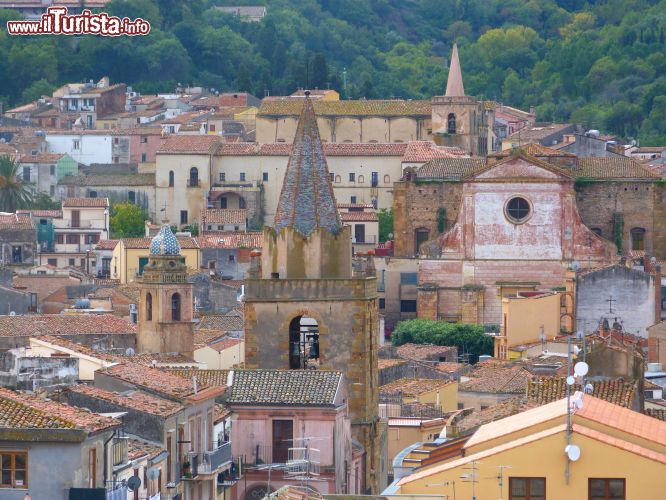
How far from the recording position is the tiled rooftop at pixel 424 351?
8319 cm

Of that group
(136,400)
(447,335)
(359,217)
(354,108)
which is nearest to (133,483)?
(136,400)

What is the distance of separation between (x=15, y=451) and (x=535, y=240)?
6899cm

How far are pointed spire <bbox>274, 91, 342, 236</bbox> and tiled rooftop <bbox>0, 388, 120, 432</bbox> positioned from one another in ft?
54.2

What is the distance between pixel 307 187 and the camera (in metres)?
52.5

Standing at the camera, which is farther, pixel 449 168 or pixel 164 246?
pixel 449 168

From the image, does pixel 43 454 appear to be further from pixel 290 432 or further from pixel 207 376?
pixel 207 376

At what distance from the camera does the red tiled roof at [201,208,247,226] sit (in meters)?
124

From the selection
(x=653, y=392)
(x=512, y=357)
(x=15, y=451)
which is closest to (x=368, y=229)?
(x=512, y=357)

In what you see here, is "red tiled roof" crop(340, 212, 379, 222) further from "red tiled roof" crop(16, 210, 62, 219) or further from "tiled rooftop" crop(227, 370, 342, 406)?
"tiled rooftop" crop(227, 370, 342, 406)

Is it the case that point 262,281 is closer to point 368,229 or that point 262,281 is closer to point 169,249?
point 169,249

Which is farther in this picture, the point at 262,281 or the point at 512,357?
the point at 512,357

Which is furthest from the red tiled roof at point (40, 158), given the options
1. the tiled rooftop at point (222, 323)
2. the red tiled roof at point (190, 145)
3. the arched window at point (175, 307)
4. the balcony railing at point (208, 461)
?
the balcony railing at point (208, 461)

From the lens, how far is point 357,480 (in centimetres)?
4756

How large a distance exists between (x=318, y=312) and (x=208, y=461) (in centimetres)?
867
